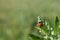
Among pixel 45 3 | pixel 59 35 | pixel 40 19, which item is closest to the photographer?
pixel 59 35

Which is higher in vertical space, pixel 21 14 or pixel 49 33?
pixel 21 14

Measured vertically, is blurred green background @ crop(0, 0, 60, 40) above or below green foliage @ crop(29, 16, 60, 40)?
above

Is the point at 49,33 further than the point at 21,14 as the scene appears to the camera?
No

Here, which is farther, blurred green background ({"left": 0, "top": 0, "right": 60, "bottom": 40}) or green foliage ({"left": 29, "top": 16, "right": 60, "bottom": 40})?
blurred green background ({"left": 0, "top": 0, "right": 60, "bottom": 40})

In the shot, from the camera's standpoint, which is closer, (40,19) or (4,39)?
(40,19)

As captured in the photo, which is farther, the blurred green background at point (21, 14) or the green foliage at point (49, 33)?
the blurred green background at point (21, 14)

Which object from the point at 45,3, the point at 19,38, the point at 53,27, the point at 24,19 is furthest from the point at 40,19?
the point at 45,3

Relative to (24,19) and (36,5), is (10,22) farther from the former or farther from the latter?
(36,5)

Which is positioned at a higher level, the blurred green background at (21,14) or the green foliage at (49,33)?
the blurred green background at (21,14)
